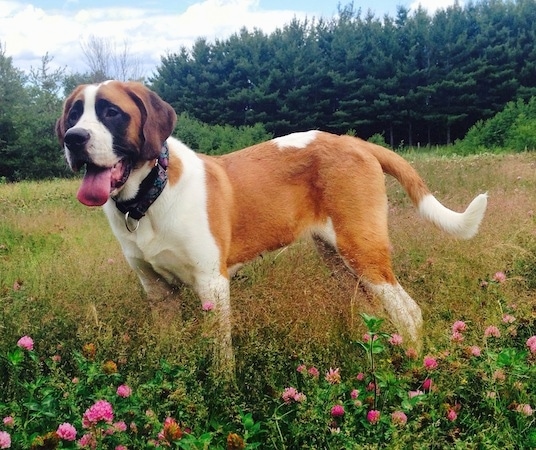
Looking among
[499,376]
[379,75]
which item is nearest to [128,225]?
[499,376]

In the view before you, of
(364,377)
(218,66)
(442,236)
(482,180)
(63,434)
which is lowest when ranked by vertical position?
(218,66)

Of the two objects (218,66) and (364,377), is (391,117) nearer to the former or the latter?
(218,66)

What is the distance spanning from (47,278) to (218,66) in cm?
3090

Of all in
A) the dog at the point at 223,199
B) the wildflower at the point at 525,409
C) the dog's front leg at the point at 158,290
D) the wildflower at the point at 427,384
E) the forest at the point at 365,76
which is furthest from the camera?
the forest at the point at 365,76

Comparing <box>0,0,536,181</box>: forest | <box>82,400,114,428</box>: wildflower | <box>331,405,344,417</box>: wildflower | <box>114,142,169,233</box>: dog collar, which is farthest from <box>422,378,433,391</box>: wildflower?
<box>0,0,536,181</box>: forest

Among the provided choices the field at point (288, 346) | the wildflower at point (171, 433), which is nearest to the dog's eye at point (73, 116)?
the field at point (288, 346)

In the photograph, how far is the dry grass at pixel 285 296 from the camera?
8.16ft

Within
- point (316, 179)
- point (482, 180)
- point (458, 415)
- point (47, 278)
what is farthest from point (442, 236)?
point (482, 180)

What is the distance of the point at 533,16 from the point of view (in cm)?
3044

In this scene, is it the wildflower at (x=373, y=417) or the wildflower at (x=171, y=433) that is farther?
the wildflower at (x=373, y=417)

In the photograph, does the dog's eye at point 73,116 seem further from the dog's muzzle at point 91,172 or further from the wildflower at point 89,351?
the wildflower at point 89,351

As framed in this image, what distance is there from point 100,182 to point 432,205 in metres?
1.92

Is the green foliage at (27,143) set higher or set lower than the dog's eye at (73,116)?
lower

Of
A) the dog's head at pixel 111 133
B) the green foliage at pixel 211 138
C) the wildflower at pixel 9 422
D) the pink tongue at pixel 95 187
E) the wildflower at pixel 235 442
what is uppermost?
the dog's head at pixel 111 133
